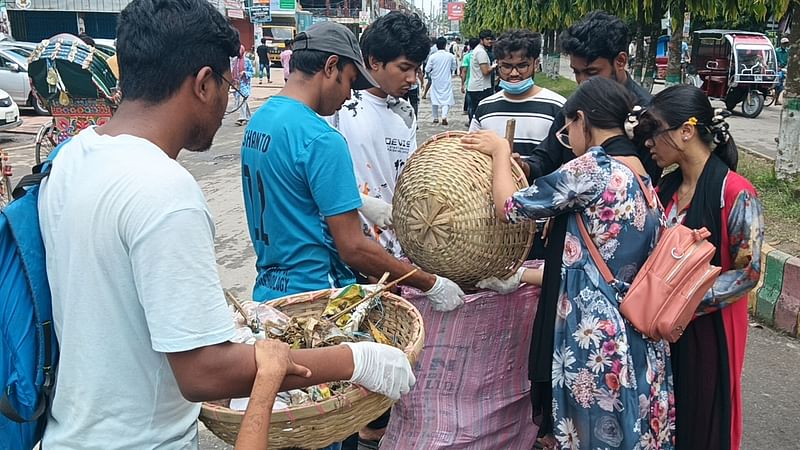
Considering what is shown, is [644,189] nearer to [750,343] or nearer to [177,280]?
[177,280]

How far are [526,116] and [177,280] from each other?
2.60 meters

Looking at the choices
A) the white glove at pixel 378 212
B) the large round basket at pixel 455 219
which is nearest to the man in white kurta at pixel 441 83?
the white glove at pixel 378 212

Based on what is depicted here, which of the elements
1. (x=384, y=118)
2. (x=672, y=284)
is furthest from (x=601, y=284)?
(x=384, y=118)

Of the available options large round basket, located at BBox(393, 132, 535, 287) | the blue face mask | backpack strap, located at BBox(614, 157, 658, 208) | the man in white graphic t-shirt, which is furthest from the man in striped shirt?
backpack strap, located at BBox(614, 157, 658, 208)

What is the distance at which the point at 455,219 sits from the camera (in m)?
2.29

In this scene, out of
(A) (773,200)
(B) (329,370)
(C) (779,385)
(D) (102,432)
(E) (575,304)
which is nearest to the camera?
(D) (102,432)

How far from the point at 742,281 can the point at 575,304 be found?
1.86ft

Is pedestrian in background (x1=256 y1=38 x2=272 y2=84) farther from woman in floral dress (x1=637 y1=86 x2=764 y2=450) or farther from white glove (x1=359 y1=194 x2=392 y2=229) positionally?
woman in floral dress (x1=637 y1=86 x2=764 y2=450)

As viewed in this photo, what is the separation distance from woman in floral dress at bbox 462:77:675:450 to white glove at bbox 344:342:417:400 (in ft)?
2.72

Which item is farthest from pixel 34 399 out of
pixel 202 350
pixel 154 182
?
pixel 154 182

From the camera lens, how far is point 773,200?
19.0 feet

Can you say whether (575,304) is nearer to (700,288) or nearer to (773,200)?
(700,288)

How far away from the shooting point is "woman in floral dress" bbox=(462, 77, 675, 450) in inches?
85.5

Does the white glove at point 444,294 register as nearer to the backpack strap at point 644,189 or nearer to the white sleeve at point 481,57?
the backpack strap at point 644,189
